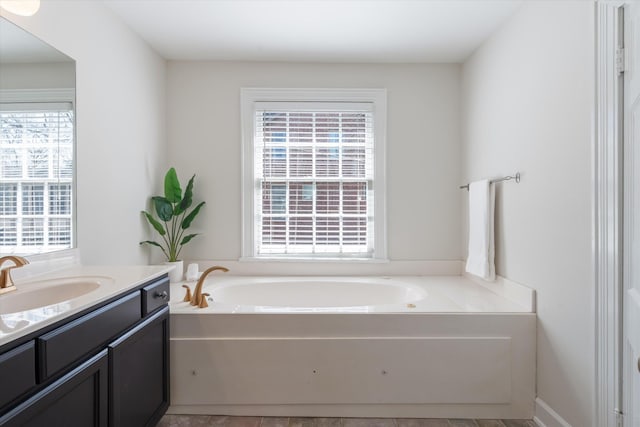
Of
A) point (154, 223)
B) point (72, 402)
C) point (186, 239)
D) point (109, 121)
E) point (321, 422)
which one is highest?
point (109, 121)

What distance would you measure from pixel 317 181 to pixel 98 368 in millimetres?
2082

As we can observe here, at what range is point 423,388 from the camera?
196cm

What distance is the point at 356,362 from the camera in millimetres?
1955

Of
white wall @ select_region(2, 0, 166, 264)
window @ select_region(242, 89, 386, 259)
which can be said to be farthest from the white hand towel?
white wall @ select_region(2, 0, 166, 264)

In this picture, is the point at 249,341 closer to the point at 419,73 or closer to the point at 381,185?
the point at 381,185

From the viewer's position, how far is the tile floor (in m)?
1.91

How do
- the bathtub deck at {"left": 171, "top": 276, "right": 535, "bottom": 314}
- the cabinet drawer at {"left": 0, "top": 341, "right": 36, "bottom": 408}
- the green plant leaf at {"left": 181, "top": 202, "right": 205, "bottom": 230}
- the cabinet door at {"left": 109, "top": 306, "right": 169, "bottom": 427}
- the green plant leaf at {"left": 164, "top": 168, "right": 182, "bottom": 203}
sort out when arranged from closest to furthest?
the cabinet drawer at {"left": 0, "top": 341, "right": 36, "bottom": 408}, the cabinet door at {"left": 109, "top": 306, "right": 169, "bottom": 427}, the bathtub deck at {"left": 171, "top": 276, "right": 535, "bottom": 314}, the green plant leaf at {"left": 164, "top": 168, "right": 182, "bottom": 203}, the green plant leaf at {"left": 181, "top": 202, "right": 205, "bottom": 230}

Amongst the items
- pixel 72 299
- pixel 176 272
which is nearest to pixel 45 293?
pixel 72 299

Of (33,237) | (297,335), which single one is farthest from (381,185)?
(33,237)

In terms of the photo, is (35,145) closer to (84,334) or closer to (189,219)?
(84,334)

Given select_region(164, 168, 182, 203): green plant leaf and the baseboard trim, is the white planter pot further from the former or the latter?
the baseboard trim

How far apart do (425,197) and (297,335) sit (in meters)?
1.67

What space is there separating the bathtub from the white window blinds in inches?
42.5

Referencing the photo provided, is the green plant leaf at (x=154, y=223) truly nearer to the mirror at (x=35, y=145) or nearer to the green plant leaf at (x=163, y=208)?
the green plant leaf at (x=163, y=208)
